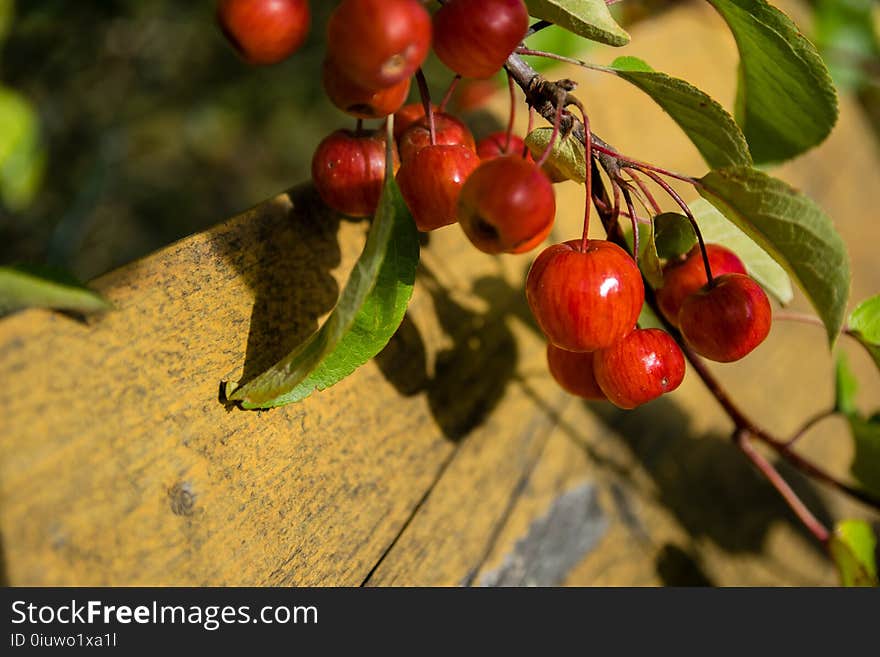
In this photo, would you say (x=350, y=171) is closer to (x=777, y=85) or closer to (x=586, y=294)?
(x=586, y=294)

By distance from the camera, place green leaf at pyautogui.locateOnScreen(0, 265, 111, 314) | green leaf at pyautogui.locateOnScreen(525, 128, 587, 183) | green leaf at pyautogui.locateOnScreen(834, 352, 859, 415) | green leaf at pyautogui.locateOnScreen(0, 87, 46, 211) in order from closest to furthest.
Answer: green leaf at pyautogui.locateOnScreen(0, 265, 111, 314) → green leaf at pyautogui.locateOnScreen(525, 128, 587, 183) → green leaf at pyautogui.locateOnScreen(834, 352, 859, 415) → green leaf at pyautogui.locateOnScreen(0, 87, 46, 211)

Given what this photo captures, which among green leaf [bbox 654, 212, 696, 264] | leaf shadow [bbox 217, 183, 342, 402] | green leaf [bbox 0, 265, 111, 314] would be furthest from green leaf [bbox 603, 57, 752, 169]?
green leaf [bbox 0, 265, 111, 314]

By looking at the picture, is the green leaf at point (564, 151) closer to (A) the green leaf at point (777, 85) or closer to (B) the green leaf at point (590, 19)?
(B) the green leaf at point (590, 19)

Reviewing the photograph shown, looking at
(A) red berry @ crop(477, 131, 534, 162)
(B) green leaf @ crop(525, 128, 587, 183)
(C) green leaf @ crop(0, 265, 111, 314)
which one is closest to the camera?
(C) green leaf @ crop(0, 265, 111, 314)

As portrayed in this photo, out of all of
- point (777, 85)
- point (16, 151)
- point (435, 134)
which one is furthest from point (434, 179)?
point (16, 151)

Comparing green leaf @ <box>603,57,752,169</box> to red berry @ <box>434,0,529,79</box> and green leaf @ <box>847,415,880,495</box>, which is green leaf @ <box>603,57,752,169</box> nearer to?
red berry @ <box>434,0,529,79</box>

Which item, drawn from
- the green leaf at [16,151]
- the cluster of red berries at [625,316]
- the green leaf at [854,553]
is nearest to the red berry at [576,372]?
the cluster of red berries at [625,316]
